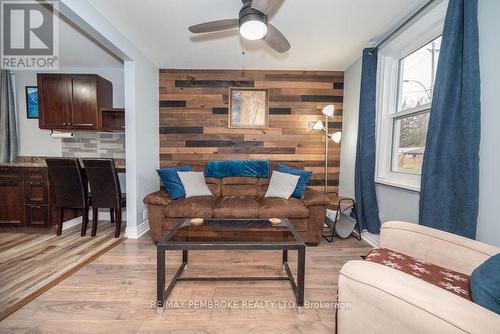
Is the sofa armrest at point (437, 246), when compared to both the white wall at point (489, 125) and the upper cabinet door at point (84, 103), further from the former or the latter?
the upper cabinet door at point (84, 103)

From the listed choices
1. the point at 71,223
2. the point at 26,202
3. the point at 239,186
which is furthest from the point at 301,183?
the point at 26,202

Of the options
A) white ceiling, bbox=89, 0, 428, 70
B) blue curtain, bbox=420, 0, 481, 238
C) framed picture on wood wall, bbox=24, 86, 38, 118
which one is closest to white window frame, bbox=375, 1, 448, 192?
white ceiling, bbox=89, 0, 428, 70

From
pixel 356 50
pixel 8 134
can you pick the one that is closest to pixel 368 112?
pixel 356 50

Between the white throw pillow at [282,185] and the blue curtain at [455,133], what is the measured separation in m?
1.40

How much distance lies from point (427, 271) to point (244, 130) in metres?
2.68

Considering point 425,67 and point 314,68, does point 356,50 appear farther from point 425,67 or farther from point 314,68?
point 425,67

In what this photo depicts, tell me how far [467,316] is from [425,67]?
7.63 feet

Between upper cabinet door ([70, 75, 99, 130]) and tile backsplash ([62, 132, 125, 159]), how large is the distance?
32 centimetres

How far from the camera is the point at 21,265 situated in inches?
76.5

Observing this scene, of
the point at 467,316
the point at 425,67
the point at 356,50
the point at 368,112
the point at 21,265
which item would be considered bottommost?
the point at 21,265

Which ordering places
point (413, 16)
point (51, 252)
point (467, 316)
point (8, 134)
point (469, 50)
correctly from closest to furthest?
point (467, 316) → point (469, 50) → point (413, 16) → point (51, 252) → point (8, 134)

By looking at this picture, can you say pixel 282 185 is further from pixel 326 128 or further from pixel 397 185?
pixel 397 185

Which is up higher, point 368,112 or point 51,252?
point 368,112

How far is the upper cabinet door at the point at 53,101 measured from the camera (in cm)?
284
